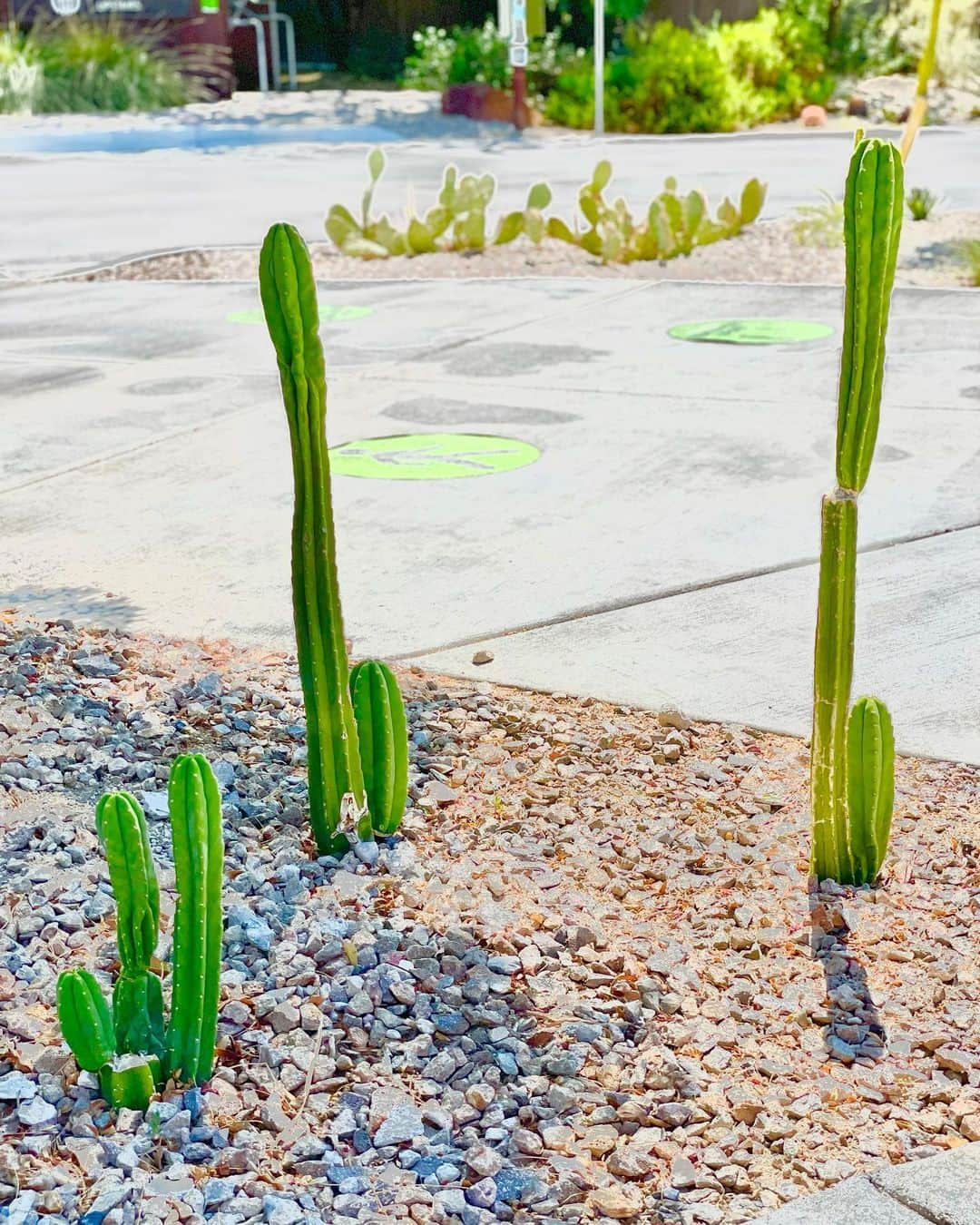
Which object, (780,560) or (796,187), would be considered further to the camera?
(796,187)

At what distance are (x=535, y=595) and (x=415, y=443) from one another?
2.07m

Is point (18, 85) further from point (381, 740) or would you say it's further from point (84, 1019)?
point (84, 1019)

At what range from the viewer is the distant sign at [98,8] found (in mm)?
27766

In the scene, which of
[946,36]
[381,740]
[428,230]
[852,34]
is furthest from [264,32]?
[381,740]

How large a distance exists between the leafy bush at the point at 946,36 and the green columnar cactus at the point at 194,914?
1751cm

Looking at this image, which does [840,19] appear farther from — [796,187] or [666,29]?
[796,187]

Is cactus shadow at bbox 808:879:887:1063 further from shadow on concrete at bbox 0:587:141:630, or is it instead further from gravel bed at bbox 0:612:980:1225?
shadow on concrete at bbox 0:587:141:630

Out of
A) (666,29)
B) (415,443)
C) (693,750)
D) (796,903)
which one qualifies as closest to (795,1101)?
(796,903)

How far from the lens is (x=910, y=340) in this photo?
8.93 meters

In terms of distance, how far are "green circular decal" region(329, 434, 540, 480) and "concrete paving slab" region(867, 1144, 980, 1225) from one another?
429 cm

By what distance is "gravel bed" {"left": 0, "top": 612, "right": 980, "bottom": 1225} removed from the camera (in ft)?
Answer: 7.95

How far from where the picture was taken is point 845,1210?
7.56 ft

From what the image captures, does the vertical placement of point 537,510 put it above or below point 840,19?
below

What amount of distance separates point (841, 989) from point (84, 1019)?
4.35 feet
